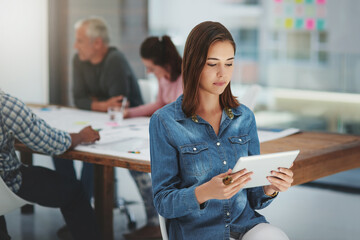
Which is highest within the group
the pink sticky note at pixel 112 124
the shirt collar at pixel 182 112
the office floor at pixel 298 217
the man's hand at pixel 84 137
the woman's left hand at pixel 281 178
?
the shirt collar at pixel 182 112

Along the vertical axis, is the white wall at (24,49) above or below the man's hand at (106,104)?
above

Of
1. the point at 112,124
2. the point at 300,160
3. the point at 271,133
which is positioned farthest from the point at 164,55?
the point at 300,160

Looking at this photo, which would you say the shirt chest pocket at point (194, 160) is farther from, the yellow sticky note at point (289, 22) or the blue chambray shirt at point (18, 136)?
the yellow sticky note at point (289, 22)

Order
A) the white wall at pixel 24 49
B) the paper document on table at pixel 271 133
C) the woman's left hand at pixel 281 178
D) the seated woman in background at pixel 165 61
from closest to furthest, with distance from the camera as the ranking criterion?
the woman's left hand at pixel 281 178 < the paper document on table at pixel 271 133 < the seated woman in background at pixel 165 61 < the white wall at pixel 24 49

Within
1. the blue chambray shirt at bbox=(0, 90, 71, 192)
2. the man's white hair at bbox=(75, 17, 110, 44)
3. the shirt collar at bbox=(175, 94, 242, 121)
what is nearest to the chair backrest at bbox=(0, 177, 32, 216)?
the blue chambray shirt at bbox=(0, 90, 71, 192)

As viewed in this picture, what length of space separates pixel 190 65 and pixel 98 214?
1.41 m

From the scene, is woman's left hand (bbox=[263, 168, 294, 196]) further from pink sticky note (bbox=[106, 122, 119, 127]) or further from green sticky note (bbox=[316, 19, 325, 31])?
green sticky note (bbox=[316, 19, 325, 31])

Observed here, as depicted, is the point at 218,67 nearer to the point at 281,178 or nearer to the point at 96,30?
the point at 281,178

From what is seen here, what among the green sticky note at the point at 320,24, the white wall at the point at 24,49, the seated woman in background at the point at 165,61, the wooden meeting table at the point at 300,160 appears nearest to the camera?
the wooden meeting table at the point at 300,160

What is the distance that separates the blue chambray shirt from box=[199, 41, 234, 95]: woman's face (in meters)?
1.02

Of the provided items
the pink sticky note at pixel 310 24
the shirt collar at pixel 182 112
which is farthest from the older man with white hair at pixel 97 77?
the shirt collar at pixel 182 112

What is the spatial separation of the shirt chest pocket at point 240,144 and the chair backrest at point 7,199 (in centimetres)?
114

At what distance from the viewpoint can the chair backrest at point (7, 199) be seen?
8.47ft

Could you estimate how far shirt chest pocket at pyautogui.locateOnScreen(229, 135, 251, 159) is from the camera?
76.4 inches
